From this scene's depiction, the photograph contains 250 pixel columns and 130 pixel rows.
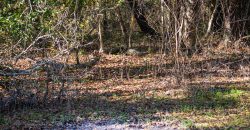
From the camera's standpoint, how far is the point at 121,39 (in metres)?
27.6

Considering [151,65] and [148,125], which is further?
[151,65]

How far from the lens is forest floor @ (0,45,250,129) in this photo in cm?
1073

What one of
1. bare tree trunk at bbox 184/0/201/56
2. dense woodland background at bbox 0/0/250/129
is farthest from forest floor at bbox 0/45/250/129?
bare tree trunk at bbox 184/0/201/56

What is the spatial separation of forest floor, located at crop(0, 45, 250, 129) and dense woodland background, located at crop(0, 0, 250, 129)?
24 mm

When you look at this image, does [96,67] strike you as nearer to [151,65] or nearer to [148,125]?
[151,65]

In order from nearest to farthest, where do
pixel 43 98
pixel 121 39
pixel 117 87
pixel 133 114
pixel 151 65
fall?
pixel 133 114 → pixel 43 98 → pixel 117 87 → pixel 151 65 → pixel 121 39

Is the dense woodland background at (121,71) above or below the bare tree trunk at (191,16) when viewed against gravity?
below

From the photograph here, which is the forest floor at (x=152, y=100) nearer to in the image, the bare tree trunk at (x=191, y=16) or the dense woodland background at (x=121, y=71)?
the dense woodland background at (x=121, y=71)

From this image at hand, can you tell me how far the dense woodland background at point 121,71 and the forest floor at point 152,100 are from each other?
24mm

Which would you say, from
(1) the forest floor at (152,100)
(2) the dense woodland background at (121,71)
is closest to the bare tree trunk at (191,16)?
(2) the dense woodland background at (121,71)

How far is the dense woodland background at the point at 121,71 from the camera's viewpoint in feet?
38.0

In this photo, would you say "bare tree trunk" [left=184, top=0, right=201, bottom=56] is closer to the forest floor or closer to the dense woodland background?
the dense woodland background

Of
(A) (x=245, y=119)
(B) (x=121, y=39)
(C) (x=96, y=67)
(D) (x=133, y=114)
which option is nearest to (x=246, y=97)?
(A) (x=245, y=119)

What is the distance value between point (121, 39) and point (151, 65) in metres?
8.04
